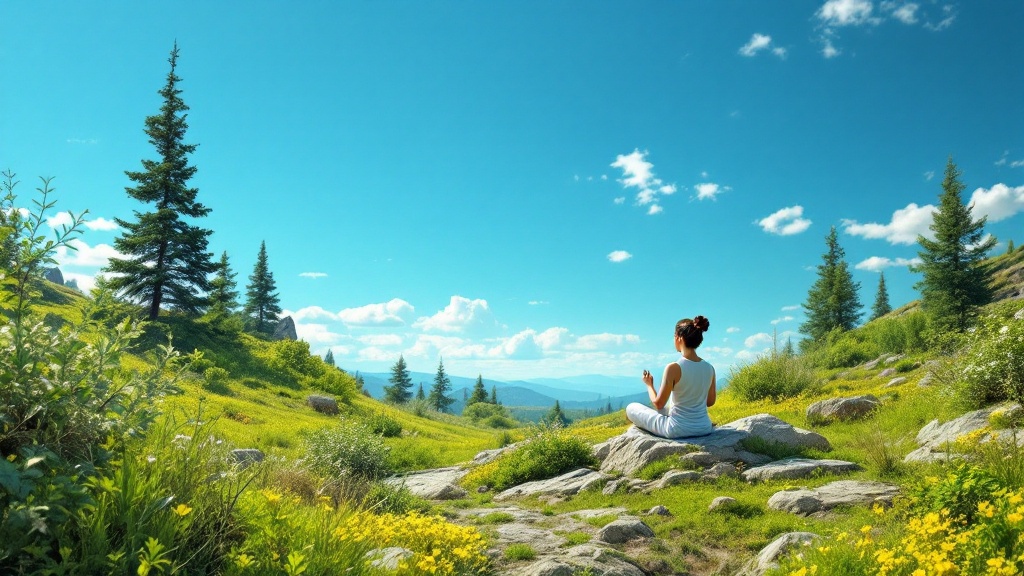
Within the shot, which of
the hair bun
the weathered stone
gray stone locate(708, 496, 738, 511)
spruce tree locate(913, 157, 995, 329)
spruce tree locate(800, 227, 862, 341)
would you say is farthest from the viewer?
spruce tree locate(800, 227, 862, 341)

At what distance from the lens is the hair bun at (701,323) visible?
10461mm

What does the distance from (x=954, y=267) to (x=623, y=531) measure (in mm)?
43199

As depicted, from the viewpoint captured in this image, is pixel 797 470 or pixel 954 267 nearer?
pixel 797 470

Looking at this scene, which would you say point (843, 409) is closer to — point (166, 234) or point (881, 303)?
point (166, 234)

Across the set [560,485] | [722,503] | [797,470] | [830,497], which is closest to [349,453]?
[560,485]

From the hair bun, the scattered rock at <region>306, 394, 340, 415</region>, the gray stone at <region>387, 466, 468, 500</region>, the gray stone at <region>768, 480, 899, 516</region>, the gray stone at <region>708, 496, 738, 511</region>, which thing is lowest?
the gray stone at <region>387, 466, 468, 500</region>

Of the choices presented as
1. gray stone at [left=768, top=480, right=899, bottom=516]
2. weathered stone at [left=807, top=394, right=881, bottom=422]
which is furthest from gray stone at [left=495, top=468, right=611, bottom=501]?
weathered stone at [left=807, top=394, right=881, bottom=422]

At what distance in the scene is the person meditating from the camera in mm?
10492

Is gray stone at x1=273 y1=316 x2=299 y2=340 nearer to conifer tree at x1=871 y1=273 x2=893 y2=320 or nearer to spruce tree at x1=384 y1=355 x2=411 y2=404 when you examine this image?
spruce tree at x1=384 y1=355 x2=411 y2=404

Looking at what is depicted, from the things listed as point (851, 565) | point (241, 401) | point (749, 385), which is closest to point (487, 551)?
point (851, 565)

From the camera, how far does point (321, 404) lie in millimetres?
28250

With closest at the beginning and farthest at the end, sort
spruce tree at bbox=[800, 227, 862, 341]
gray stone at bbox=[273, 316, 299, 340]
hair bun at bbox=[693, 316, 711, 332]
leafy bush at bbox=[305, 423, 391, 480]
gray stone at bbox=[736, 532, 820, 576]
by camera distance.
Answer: gray stone at bbox=[736, 532, 820, 576], hair bun at bbox=[693, 316, 711, 332], leafy bush at bbox=[305, 423, 391, 480], spruce tree at bbox=[800, 227, 862, 341], gray stone at bbox=[273, 316, 299, 340]

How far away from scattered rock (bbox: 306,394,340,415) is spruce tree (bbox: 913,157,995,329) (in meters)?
38.8

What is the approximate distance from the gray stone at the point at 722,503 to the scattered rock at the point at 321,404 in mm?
23503
